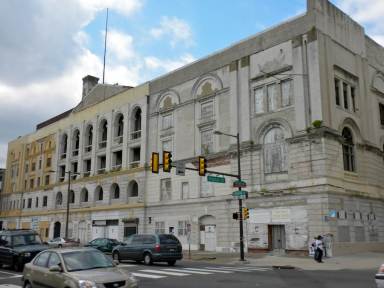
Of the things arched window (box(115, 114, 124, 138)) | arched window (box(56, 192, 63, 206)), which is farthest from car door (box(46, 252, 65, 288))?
arched window (box(56, 192, 63, 206))

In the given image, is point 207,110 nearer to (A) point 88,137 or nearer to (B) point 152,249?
(B) point 152,249

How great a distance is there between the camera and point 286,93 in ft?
111

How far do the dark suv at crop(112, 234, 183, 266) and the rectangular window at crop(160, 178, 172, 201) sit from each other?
54.2ft

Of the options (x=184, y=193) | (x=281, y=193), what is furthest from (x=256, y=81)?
(x=184, y=193)

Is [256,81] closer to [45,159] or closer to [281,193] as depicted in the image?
[281,193]

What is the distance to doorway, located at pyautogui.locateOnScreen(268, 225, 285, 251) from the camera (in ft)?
105

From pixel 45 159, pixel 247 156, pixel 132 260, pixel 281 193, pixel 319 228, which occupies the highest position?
pixel 45 159

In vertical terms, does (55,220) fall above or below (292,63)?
below

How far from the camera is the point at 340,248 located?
2964 cm

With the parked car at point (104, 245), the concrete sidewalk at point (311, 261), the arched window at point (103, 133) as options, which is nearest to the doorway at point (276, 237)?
the concrete sidewalk at point (311, 261)

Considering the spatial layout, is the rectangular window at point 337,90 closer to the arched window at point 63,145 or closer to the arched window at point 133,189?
the arched window at point 133,189

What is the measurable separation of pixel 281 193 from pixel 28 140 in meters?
50.6

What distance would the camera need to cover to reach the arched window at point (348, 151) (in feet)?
109

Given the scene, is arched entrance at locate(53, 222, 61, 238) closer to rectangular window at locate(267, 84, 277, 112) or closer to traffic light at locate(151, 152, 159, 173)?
rectangular window at locate(267, 84, 277, 112)
